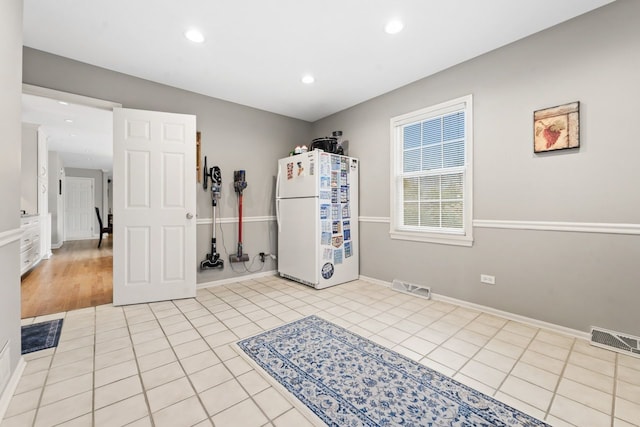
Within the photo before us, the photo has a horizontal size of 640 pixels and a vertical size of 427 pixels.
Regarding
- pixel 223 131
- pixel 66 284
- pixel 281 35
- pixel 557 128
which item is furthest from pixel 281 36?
pixel 66 284

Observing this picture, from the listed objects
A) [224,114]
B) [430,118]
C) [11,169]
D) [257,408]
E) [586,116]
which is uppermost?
[224,114]

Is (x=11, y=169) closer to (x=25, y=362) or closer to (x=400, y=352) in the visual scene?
(x=25, y=362)

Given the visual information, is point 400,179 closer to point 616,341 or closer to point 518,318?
point 518,318

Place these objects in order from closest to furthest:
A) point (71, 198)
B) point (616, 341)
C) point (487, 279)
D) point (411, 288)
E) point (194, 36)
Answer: point (616, 341) < point (194, 36) < point (487, 279) < point (411, 288) < point (71, 198)

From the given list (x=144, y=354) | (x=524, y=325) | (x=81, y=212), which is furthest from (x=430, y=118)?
(x=81, y=212)

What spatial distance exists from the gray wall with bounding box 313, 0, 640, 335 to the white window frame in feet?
0.22

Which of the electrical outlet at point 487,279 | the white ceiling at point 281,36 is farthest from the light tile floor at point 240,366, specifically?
the white ceiling at point 281,36

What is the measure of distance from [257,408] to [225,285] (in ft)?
8.15

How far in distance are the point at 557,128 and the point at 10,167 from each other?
12.7 feet

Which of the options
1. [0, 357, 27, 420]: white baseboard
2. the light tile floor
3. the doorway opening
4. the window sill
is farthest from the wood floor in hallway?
the window sill

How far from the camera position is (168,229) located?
310 centimetres

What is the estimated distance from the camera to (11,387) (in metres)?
1.52

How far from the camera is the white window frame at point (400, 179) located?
2.81m

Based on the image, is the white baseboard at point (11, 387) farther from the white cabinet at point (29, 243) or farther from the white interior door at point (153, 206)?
the white cabinet at point (29, 243)
